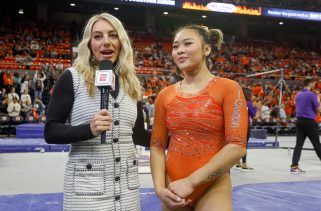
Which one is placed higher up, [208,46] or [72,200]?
[208,46]

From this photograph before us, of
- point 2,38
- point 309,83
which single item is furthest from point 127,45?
point 2,38

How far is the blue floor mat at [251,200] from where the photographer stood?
3.61m

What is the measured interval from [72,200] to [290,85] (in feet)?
60.2

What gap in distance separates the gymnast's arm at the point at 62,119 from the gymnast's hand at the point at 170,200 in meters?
0.45

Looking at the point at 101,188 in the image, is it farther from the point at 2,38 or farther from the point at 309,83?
the point at 2,38

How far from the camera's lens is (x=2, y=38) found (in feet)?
58.6

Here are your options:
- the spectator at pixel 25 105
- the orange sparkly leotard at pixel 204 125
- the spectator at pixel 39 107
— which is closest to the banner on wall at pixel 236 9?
the spectator at pixel 39 107

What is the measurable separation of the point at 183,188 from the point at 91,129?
51 centimetres

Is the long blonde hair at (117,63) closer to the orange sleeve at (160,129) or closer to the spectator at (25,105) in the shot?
the orange sleeve at (160,129)

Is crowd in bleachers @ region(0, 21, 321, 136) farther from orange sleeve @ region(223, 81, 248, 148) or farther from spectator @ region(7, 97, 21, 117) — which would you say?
orange sleeve @ region(223, 81, 248, 148)

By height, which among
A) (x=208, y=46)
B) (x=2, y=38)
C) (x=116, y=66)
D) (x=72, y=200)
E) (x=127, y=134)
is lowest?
(x=72, y=200)

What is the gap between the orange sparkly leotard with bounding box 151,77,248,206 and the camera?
1.74 metres

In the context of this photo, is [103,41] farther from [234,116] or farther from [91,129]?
[234,116]

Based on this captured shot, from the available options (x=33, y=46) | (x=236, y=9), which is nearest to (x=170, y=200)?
(x=33, y=46)
